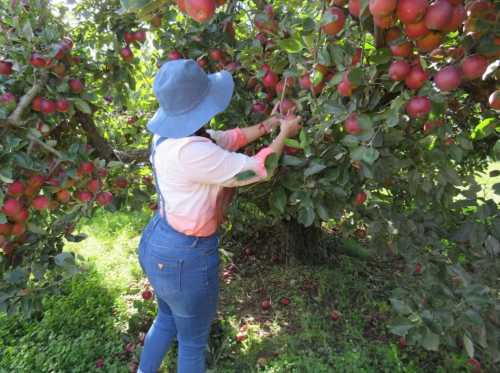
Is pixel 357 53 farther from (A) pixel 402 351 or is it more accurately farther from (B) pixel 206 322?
(A) pixel 402 351

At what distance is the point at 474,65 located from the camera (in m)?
0.98

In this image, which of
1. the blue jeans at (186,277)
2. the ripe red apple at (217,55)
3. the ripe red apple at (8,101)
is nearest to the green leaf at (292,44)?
the ripe red apple at (217,55)

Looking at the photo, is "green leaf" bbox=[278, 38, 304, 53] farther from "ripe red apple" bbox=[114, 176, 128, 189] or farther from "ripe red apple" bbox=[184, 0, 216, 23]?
"ripe red apple" bbox=[114, 176, 128, 189]

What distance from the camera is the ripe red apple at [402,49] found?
968mm

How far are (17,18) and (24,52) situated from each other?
0.12 m

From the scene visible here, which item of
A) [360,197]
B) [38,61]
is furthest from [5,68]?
[360,197]

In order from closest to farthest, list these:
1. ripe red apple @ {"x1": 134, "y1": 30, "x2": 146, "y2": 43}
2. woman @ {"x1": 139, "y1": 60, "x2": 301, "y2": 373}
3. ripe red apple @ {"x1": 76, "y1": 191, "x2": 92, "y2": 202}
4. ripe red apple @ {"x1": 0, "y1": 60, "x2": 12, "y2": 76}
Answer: woman @ {"x1": 139, "y1": 60, "x2": 301, "y2": 373}, ripe red apple @ {"x1": 0, "y1": 60, "x2": 12, "y2": 76}, ripe red apple @ {"x1": 76, "y1": 191, "x2": 92, "y2": 202}, ripe red apple @ {"x1": 134, "y1": 30, "x2": 146, "y2": 43}

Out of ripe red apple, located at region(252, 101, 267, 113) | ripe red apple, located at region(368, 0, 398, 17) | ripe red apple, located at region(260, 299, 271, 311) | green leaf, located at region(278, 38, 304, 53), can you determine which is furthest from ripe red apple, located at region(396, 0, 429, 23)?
ripe red apple, located at region(260, 299, 271, 311)

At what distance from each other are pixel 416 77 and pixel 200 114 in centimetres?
69

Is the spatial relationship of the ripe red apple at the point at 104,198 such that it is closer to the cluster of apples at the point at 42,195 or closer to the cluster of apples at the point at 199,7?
the cluster of apples at the point at 42,195

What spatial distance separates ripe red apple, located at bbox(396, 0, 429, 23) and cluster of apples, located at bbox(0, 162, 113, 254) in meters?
1.35

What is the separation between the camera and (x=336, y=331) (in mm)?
2486

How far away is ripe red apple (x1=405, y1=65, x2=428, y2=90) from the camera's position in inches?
39.0

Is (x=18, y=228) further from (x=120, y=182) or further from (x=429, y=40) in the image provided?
(x=429, y=40)
